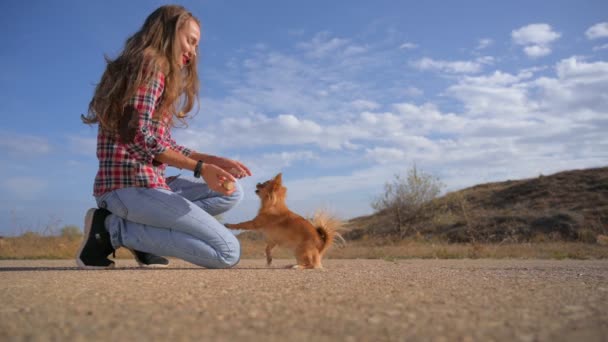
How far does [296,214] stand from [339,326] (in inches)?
144

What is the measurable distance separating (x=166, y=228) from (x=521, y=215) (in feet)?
61.5

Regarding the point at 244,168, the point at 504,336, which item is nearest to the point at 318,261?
the point at 244,168

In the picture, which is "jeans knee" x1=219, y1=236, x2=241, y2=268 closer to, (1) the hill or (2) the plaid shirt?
(2) the plaid shirt

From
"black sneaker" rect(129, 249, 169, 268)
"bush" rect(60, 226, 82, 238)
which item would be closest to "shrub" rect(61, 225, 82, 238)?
"bush" rect(60, 226, 82, 238)

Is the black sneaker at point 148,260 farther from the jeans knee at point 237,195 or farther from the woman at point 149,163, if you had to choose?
the jeans knee at point 237,195

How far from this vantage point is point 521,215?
19.4 meters

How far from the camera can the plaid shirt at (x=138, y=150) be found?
142 inches

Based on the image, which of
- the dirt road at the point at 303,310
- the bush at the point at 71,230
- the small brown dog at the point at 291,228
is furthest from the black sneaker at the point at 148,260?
the bush at the point at 71,230

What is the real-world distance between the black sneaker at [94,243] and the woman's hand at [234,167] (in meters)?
1.18

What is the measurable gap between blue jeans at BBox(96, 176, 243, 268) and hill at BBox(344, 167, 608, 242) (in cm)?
1238

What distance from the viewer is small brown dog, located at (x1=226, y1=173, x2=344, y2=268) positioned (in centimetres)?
479

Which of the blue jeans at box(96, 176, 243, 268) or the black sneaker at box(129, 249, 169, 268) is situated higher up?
the blue jeans at box(96, 176, 243, 268)

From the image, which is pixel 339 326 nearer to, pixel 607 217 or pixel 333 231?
pixel 333 231

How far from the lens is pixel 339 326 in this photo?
1.62 metres
